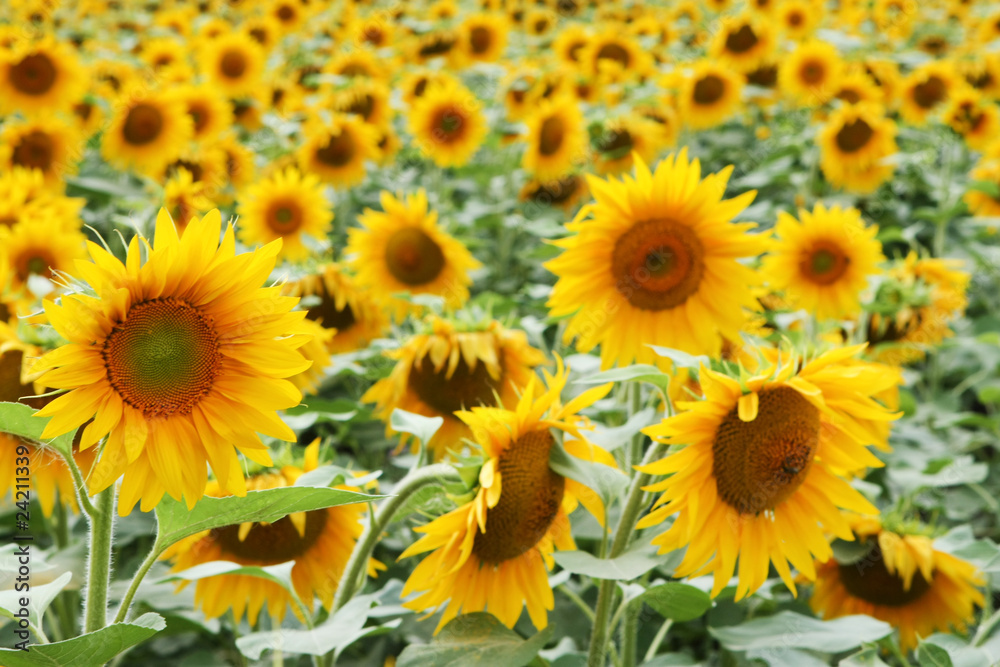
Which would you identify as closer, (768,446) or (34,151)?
(768,446)

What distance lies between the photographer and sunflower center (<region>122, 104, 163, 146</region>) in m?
4.05

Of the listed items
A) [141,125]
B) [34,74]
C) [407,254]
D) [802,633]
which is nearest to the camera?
[802,633]

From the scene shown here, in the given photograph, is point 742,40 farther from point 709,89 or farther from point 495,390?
point 495,390

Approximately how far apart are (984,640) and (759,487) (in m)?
0.89

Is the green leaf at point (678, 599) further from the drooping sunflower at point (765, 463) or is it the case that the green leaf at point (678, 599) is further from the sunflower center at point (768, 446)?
the sunflower center at point (768, 446)

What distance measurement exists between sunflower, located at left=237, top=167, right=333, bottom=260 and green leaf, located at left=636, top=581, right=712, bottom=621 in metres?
2.29

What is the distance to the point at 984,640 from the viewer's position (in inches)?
69.9

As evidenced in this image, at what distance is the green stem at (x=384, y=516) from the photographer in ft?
4.36

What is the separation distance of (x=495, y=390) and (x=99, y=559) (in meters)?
1.05

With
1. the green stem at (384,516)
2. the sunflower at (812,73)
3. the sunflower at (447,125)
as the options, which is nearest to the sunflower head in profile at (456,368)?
the green stem at (384,516)

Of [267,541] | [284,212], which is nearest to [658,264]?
[267,541]

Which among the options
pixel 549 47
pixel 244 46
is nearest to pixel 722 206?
pixel 244 46

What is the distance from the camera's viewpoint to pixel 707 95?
446 cm

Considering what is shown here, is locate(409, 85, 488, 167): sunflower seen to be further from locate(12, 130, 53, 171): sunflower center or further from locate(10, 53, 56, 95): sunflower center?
locate(10, 53, 56, 95): sunflower center
